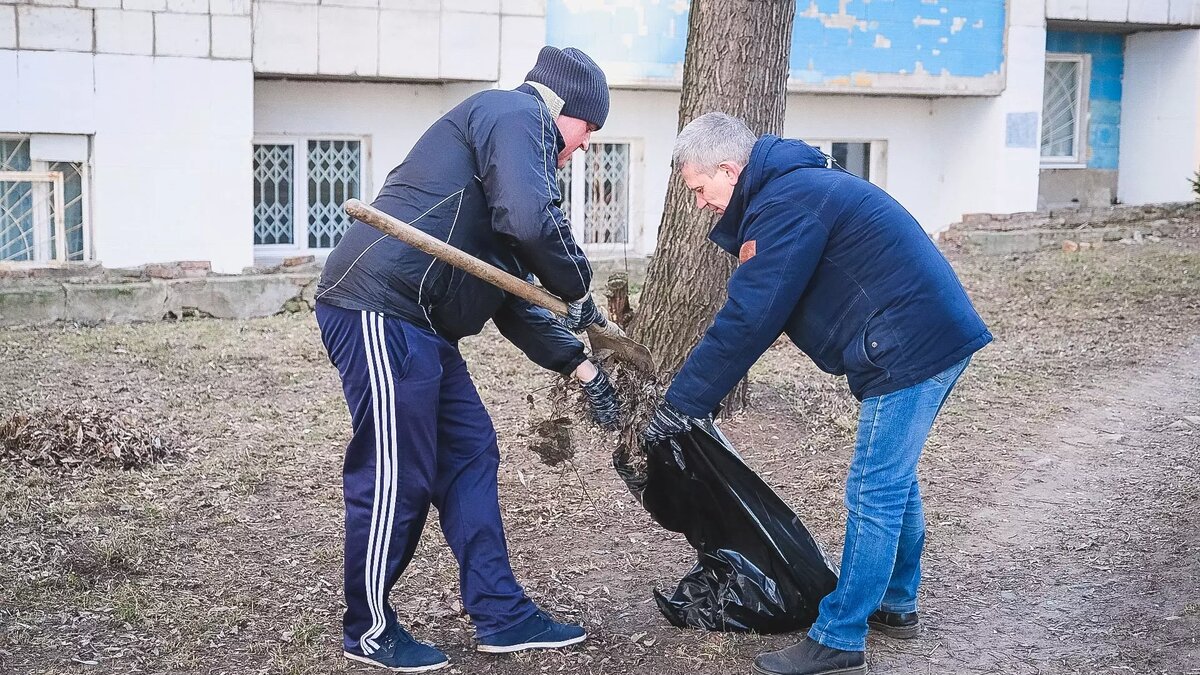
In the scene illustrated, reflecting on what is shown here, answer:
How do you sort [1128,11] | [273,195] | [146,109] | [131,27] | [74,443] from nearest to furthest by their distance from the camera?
[74,443] → [131,27] → [146,109] → [273,195] → [1128,11]

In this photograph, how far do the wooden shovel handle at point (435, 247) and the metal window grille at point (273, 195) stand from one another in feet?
23.6

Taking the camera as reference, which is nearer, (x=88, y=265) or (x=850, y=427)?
(x=850, y=427)

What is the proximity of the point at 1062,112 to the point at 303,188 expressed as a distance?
8.41 m

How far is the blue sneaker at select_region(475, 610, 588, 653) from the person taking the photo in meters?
3.82

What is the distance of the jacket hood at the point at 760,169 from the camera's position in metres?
3.48

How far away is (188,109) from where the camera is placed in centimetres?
924

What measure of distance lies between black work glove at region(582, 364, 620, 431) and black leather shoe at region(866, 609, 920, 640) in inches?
40.3

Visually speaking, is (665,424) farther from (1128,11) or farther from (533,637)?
(1128,11)

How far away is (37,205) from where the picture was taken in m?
9.15

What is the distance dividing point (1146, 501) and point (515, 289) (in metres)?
3.15

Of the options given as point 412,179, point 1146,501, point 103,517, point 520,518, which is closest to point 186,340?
point 103,517

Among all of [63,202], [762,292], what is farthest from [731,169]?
[63,202]

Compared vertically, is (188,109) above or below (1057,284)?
above

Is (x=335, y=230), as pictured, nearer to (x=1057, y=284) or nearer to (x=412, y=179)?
(x=1057, y=284)
